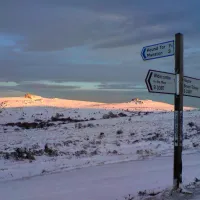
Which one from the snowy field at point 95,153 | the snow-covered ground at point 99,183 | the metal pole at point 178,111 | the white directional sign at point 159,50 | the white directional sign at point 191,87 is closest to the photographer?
the white directional sign at point 159,50

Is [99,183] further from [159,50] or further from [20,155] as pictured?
[20,155]

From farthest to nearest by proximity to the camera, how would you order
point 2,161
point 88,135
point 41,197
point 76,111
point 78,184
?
point 76,111 → point 88,135 → point 2,161 → point 78,184 → point 41,197

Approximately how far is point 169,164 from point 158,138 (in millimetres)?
7350

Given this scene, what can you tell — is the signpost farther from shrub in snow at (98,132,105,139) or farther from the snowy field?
shrub in snow at (98,132,105,139)

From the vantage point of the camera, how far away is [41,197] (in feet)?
29.6

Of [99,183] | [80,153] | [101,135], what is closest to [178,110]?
[99,183]

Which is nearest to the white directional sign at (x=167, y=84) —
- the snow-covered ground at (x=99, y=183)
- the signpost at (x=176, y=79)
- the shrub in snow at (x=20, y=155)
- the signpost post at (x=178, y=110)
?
the signpost at (x=176, y=79)

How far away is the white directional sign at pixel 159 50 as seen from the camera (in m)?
8.46

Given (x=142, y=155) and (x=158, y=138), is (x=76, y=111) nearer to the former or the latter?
(x=158, y=138)

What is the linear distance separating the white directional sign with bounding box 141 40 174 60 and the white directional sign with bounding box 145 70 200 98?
0.39 m

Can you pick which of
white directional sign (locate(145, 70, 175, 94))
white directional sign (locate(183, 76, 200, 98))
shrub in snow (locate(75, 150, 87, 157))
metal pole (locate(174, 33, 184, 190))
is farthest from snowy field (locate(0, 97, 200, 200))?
white directional sign (locate(145, 70, 175, 94))

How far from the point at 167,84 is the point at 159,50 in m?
0.68

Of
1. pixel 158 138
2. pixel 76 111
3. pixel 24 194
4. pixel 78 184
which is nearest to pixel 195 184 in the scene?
pixel 78 184

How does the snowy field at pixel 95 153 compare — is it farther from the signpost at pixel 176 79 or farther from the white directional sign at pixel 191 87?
the white directional sign at pixel 191 87
